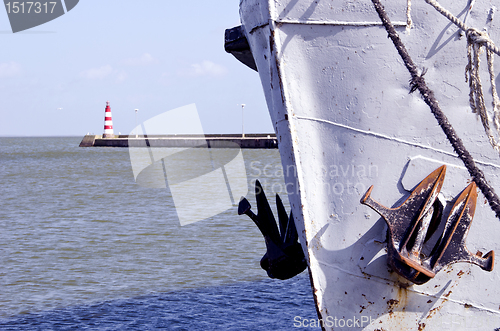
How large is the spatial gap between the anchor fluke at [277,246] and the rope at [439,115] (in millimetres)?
1642

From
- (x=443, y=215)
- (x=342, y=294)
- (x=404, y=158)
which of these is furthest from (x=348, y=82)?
(x=342, y=294)

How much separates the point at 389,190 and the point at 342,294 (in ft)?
2.47

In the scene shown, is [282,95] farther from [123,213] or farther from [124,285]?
[123,213]

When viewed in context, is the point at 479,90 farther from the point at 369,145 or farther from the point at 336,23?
the point at 336,23

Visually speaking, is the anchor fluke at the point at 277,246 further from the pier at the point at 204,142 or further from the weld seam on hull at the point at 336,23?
the pier at the point at 204,142

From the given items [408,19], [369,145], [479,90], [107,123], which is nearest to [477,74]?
[479,90]

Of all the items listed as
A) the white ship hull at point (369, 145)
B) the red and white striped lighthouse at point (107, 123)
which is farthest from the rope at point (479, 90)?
the red and white striped lighthouse at point (107, 123)

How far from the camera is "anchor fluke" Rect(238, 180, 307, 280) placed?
14.9ft

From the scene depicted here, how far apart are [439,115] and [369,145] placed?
1.51 ft

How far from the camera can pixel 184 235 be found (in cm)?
1141

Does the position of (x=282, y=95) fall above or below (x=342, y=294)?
above

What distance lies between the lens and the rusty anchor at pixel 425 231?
317cm

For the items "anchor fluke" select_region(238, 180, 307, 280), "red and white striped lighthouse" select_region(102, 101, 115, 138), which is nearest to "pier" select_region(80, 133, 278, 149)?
"red and white striped lighthouse" select_region(102, 101, 115, 138)

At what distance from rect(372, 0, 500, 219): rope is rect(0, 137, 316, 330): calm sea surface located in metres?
3.33
